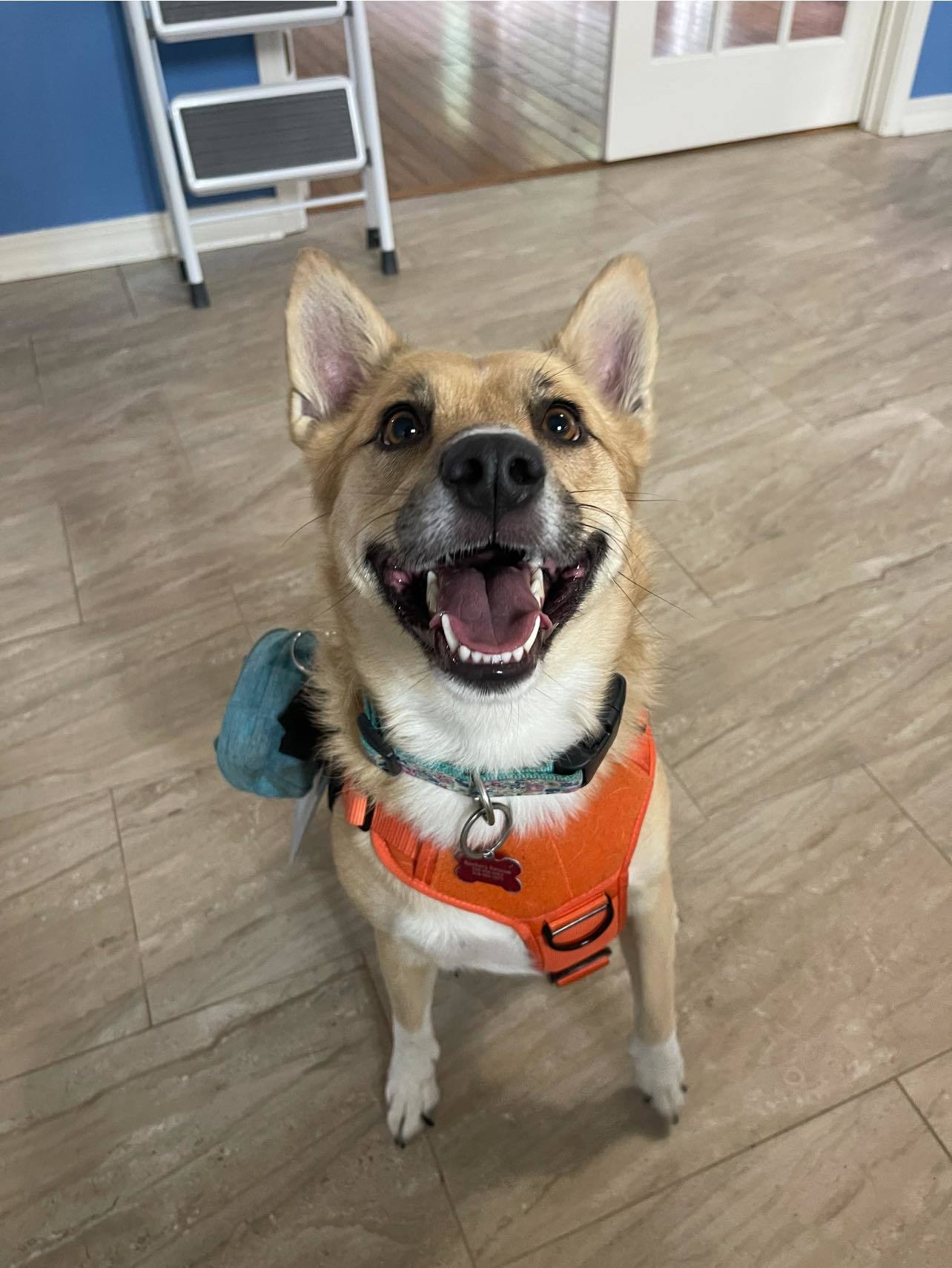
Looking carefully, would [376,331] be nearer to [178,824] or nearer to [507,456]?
[507,456]

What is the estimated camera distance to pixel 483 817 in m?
1.10

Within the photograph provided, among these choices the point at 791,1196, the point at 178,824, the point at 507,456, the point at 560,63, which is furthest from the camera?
the point at 560,63

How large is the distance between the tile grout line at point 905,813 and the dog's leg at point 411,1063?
0.97 meters

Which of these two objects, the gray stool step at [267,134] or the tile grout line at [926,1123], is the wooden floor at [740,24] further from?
the tile grout line at [926,1123]

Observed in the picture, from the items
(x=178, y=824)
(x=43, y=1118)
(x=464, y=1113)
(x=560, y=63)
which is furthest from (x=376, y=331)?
(x=560, y=63)

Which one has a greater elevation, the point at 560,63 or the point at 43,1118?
the point at 560,63

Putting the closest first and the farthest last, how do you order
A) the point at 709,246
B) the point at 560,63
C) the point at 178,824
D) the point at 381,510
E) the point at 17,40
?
the point at 381,510, the point at 178,824, the point at 17,40, the point at 709,246, the point at 560,63

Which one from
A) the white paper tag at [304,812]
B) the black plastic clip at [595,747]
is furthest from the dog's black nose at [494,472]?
the white paper tag at [304,812]

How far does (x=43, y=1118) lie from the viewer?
1.41 meters

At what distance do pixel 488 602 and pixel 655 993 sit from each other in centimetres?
64

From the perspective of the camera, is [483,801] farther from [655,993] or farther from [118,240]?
[118,240]

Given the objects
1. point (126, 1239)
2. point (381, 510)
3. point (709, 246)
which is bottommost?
point (126, 1239)

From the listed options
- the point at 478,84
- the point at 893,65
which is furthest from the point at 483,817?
the point at 478,84

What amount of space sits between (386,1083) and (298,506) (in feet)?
5.00
